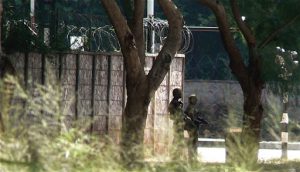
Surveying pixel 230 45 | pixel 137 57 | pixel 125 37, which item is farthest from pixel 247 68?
pixel 125 37

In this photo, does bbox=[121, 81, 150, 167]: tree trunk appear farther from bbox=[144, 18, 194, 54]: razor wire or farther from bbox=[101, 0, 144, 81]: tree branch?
bbox=[144, 18, 194, 54]: razor wire

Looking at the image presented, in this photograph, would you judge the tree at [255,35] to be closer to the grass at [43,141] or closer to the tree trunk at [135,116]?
the tree trunk at [135,116]

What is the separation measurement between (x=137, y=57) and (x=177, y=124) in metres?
1.35

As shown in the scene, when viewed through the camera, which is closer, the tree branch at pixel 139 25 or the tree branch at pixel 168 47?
the tree branch at pixel 168 47

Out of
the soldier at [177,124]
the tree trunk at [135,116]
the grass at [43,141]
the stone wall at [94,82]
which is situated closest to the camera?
the grass at [43,141]

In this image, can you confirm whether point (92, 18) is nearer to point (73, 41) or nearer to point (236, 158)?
point (73, 41)

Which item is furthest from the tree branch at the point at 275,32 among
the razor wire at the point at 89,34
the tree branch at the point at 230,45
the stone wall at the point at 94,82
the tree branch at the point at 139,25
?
the tree branch at the point at 139,25

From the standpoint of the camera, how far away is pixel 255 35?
16000mm

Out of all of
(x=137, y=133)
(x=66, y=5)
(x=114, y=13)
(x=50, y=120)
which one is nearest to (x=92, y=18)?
(x=114, y=13)

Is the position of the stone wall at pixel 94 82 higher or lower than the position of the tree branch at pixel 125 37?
lower

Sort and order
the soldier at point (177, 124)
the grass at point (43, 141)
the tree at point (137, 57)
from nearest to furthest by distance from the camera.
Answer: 1. the grass at point (43, 141)
2. the soldier at point (177, 124)
3. the tree at point (137, 57)

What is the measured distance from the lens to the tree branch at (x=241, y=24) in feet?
51.1

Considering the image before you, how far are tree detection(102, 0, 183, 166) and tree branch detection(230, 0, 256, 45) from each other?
6.43 feet

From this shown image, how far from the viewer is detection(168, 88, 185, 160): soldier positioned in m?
9.41
